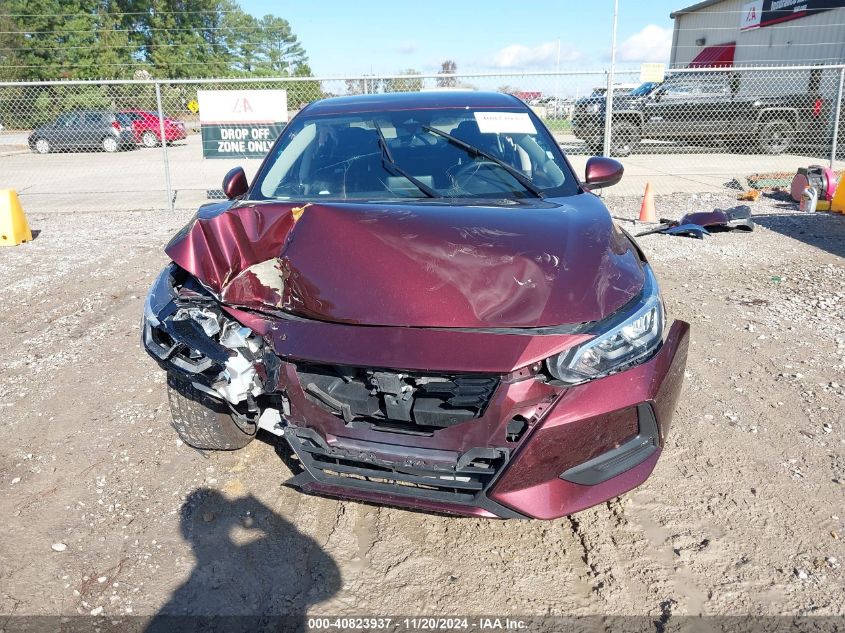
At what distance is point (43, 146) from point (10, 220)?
14.5 m

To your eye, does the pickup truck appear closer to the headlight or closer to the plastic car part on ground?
the plastic car part on ground

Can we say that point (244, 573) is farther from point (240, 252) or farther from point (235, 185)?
point (235, 185)

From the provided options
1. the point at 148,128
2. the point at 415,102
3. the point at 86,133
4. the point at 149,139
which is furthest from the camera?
the point at 149,139

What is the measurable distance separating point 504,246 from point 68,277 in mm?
5711

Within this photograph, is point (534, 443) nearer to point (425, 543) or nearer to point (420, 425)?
point (420, 425)

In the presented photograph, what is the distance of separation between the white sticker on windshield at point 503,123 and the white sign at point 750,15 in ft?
74.4

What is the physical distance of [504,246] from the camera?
8.21ft

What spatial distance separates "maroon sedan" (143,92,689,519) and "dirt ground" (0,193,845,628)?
0.37 metres

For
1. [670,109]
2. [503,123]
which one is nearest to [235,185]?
[503,123]

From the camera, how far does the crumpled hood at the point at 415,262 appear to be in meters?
2.25

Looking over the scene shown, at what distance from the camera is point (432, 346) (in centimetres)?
211

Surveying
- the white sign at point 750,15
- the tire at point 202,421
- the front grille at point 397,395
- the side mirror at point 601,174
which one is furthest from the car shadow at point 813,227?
the white sign at point 750,15

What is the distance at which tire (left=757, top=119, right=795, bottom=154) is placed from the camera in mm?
15594

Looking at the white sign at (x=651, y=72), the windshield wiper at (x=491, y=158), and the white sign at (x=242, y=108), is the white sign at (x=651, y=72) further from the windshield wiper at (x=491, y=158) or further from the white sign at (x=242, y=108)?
the windshield wiper at (x=491, y=158)
